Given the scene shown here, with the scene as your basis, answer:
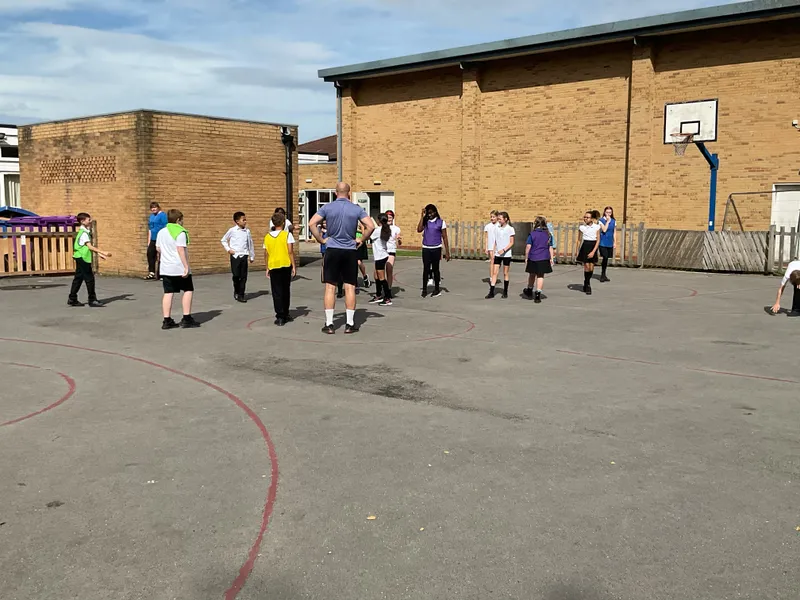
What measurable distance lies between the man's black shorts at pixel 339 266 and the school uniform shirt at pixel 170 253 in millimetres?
2035

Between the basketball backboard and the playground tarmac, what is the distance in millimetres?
13506

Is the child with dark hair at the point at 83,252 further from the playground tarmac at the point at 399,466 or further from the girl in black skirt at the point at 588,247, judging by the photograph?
the girl in black skirt at the point at 588,247

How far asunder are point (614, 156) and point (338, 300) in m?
14.4

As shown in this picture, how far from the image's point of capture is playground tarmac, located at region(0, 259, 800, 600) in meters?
3.46

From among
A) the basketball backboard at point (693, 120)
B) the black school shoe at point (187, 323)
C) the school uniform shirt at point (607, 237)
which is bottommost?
the black school shoe at point (187, 323)

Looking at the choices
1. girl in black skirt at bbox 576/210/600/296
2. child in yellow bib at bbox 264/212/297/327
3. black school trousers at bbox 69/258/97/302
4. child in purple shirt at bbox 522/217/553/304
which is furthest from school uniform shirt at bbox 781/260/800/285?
black school trousers at bbox 69/258/97/302

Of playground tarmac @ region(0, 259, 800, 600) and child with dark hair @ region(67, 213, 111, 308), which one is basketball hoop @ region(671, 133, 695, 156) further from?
child with dark hair @ region(67, 213, 111, 308)

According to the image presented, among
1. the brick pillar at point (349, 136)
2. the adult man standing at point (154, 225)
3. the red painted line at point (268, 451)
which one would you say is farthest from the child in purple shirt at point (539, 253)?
the brick pillar at point (349, 136)

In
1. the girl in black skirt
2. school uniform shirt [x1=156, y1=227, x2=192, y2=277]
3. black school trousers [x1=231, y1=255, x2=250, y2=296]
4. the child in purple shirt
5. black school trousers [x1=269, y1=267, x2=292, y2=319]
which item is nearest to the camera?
school uniform shirt [x1=156, y1=227, x2=192, y2=277]

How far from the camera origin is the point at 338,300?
1351 centimetres

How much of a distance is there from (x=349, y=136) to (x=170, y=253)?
72.7 feet

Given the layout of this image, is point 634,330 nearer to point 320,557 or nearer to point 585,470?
point 585,470

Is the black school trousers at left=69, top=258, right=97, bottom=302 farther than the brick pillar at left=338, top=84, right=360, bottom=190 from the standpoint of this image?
No

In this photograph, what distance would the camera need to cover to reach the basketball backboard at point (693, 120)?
21.4 m
